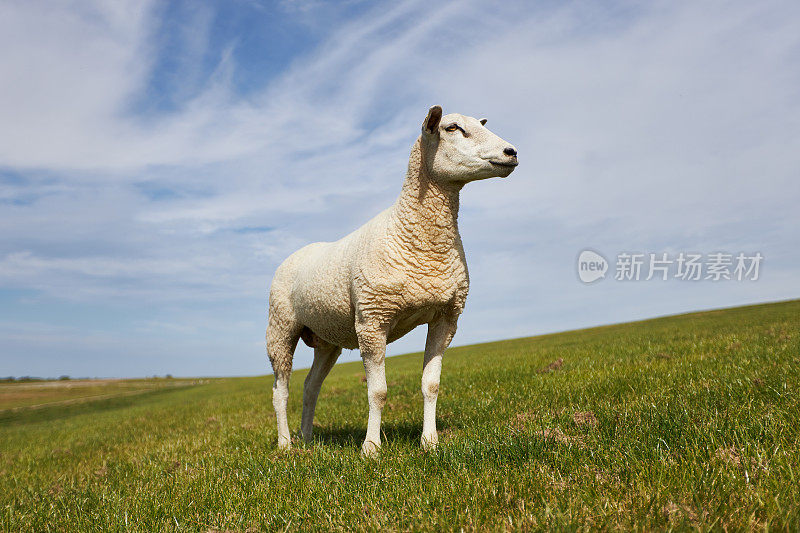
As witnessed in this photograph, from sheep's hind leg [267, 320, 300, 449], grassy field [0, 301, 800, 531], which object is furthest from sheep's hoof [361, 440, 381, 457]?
sheep's hind leg [267, 320, 300, 449]

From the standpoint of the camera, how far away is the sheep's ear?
495cm

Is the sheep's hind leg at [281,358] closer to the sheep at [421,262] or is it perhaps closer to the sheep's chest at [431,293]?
the sheep at [421,262]

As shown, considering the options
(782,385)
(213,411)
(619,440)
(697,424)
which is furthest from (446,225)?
(213,411)

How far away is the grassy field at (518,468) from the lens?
2.98 meters

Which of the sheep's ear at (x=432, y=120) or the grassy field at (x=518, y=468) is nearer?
the grassy field at (x=518, y=468)

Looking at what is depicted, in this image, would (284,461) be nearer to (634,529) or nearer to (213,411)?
(634,529)

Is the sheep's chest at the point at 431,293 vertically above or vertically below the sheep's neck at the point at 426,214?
below

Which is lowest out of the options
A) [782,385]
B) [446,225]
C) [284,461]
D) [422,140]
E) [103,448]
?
[103,448]

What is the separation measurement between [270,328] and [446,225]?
147 inches

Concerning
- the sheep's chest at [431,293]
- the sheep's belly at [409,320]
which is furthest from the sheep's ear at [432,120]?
the sheep's belly at [409,320]

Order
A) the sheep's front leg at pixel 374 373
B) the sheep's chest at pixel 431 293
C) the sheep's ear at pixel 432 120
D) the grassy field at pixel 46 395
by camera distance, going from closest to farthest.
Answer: the sheep's ear at pixel 432 120 → the sheep's chest at pixel 431 293 → the sheep's front leg at pixel 374 373 → the grassy field at pixel 46 395

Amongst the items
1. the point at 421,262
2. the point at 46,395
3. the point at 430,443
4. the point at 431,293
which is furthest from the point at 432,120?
the point at 46,395

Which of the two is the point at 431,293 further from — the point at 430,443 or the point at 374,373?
the point at 430,443

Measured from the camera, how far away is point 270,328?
25.2ft
